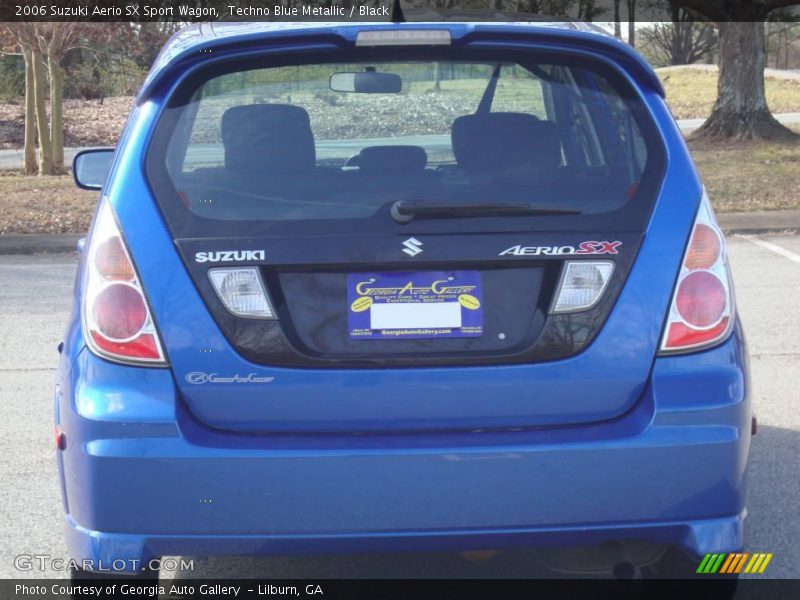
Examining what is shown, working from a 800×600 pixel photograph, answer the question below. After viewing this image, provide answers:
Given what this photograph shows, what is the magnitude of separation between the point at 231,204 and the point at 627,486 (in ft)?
4.00

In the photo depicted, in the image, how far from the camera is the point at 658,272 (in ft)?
10.1

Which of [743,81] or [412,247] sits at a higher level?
[412,247]

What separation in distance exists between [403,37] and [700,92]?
33.4m

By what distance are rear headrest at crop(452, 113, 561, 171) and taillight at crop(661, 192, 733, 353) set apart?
0.43 metres

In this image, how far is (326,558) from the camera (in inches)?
162

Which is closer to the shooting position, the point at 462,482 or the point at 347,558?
the point at 462,482

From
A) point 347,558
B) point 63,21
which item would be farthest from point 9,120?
point 347,558

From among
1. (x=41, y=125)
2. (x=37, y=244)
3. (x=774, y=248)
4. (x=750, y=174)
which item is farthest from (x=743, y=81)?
(x=37, y=244)

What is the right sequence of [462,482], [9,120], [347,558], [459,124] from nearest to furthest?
[462,482]
[459,124]
[347,558]
[9,120]

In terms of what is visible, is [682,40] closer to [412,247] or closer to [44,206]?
[44,206]

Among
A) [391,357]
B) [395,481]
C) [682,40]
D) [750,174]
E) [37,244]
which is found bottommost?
[682,40]

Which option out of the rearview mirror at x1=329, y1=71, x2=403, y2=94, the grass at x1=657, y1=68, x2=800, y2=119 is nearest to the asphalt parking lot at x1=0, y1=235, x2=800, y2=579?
the rearview mirror at x1=329, y1=71, x2=403, y2=94

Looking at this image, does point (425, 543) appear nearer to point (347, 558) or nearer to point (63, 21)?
point (347, 558)

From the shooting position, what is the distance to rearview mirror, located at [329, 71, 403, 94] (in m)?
3.50
